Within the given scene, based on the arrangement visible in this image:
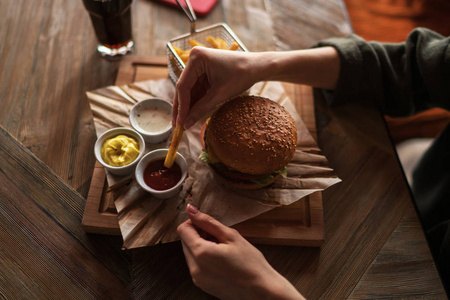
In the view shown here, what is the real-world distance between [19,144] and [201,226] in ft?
3.89

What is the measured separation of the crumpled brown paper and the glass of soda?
360 mm

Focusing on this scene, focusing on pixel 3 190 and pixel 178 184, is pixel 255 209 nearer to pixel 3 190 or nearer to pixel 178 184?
→ pixel 178 184

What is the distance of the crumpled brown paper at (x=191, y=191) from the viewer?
1.59 metres

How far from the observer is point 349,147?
1.96 m

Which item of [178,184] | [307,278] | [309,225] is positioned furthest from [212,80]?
[307,278]

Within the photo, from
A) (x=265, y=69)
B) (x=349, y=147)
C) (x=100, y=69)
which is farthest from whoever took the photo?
(x=100, y=69)

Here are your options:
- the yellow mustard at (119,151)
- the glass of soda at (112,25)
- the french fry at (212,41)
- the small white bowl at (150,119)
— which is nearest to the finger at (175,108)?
the small white bowl at (150,119)

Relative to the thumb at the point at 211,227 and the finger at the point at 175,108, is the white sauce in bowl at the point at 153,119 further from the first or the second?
the thumb at the point at 211,227

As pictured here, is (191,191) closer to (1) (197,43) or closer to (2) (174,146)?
(2) (174,146)

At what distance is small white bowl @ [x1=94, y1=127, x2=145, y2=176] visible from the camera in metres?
1.65

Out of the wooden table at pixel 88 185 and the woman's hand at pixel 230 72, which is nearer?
the wooden table at pixel 88 185

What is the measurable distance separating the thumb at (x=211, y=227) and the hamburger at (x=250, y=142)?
37 centimetres

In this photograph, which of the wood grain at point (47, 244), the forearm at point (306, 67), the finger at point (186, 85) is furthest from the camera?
the forearm at point (306, 67)

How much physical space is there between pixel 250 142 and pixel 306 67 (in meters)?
0.68
